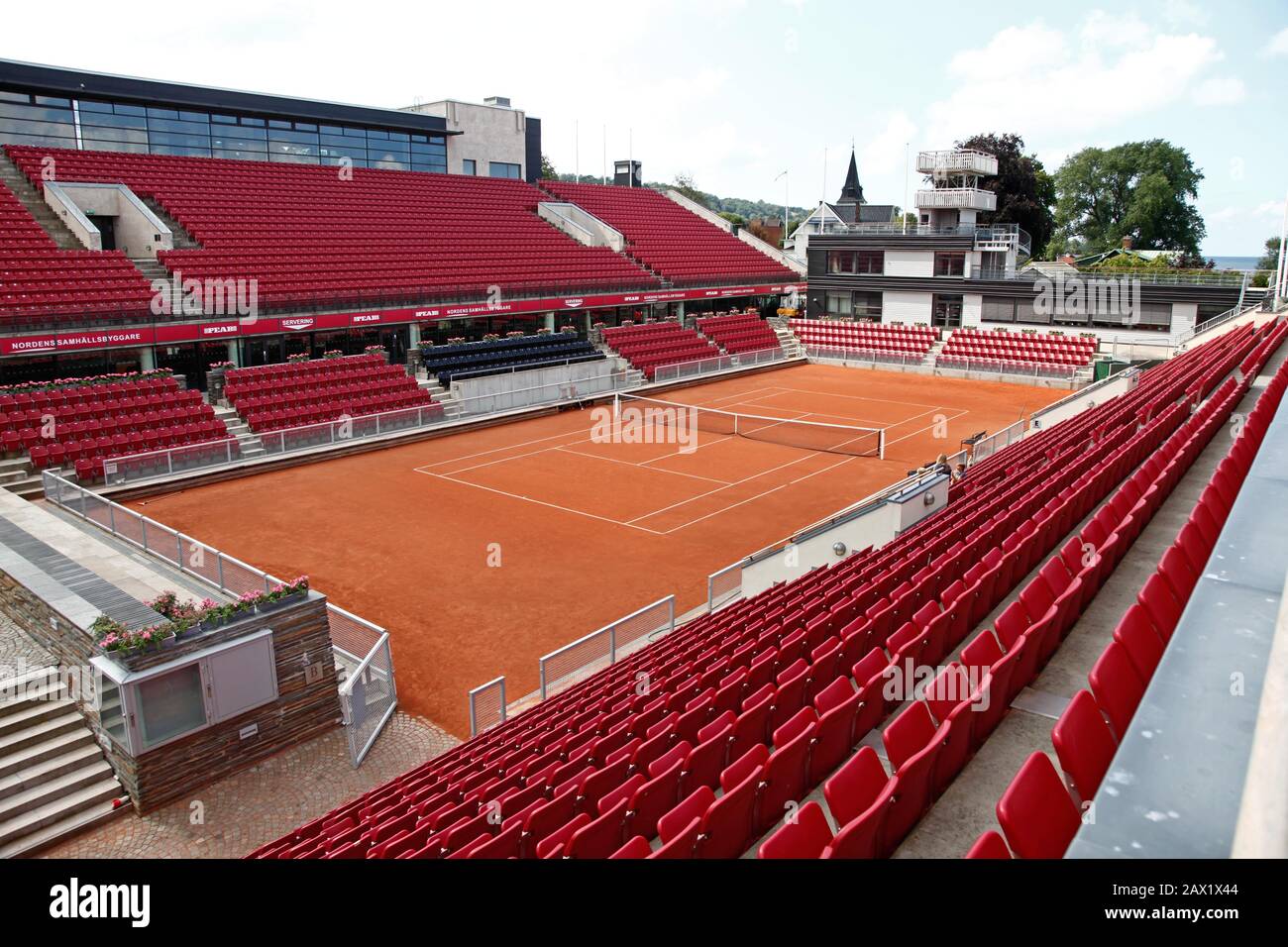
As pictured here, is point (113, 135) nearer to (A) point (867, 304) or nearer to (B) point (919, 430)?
(B) point (919, 430)

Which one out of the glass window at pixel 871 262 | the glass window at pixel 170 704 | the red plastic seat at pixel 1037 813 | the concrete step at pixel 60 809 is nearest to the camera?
the red plastic seat at pixel 1037 813

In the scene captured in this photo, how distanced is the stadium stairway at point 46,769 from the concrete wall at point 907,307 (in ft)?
161

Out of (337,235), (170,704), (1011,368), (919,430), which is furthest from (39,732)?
(1011,368)

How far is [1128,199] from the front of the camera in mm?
102938

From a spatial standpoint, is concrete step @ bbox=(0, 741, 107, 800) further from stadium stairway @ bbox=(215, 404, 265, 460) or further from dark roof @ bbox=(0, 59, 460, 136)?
dark roof @ bbox=(0, 59, 460, 136)

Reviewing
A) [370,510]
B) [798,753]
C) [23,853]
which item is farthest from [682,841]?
[370,510]

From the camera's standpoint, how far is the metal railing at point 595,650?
1298cm

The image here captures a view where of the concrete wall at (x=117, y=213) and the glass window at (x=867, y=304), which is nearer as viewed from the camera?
the concrete wall at (x=117, y=213)

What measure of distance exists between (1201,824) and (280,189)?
1880 inches

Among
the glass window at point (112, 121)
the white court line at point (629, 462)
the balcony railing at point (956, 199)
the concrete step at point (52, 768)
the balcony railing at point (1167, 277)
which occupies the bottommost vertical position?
the concrete step at point (52, 768)

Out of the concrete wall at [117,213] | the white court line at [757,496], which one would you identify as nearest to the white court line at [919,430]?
the white court line at [757,496]

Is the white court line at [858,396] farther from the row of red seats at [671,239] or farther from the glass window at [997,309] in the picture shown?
the glass window at [997,309]

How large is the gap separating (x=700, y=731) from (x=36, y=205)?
39015mm

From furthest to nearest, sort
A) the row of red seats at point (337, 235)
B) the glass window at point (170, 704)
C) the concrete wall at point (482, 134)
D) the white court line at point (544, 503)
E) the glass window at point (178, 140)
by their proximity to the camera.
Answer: the concrete wall at point (482, 134), the glass window at point (178, 140), the row of red seats at point (337, 235), the white court line at point (544, 503), the glass window at point (170, 704)
